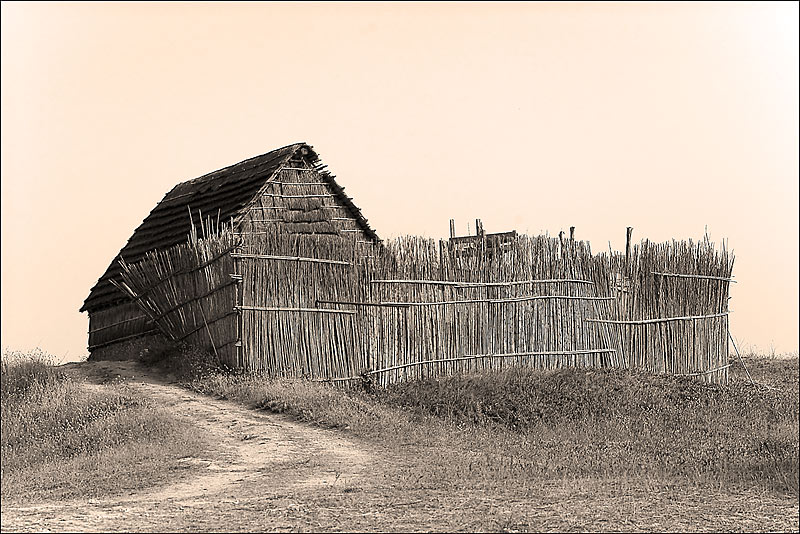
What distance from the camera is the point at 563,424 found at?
12938mm

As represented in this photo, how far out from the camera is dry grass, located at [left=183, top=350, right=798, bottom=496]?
981cm

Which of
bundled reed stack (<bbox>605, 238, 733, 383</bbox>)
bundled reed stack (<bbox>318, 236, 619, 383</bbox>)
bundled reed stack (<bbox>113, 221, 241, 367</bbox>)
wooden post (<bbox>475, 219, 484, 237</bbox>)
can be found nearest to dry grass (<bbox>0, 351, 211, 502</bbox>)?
bundled reed stack (<bbox>113, 221, 241, 367</bbox>)

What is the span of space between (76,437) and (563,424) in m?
6.49

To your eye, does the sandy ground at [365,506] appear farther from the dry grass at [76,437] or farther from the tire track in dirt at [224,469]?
the dry grass at [76,437]

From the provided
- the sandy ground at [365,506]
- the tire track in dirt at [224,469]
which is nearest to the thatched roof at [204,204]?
the tire track in dirt at [224,469]

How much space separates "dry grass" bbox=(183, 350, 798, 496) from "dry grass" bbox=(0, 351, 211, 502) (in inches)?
71.0

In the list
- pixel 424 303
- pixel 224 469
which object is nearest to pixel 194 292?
pixel 424 303

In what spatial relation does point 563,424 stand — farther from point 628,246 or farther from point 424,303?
point 628,246

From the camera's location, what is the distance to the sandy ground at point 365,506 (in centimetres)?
746

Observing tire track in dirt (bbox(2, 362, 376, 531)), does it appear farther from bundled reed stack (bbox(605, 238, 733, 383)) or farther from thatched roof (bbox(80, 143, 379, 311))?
bundled reed stack (bbox(605, 238, 733, 383))

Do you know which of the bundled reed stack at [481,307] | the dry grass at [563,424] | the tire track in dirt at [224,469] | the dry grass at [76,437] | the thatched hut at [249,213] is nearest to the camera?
the tire track in dirt at [224,469]

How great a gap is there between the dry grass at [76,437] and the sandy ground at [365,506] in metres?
0.46

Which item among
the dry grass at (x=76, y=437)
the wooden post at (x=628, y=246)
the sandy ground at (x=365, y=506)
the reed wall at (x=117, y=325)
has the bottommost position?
the sandy ground at (x=365, y=506)

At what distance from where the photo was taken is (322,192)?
17.8 m
